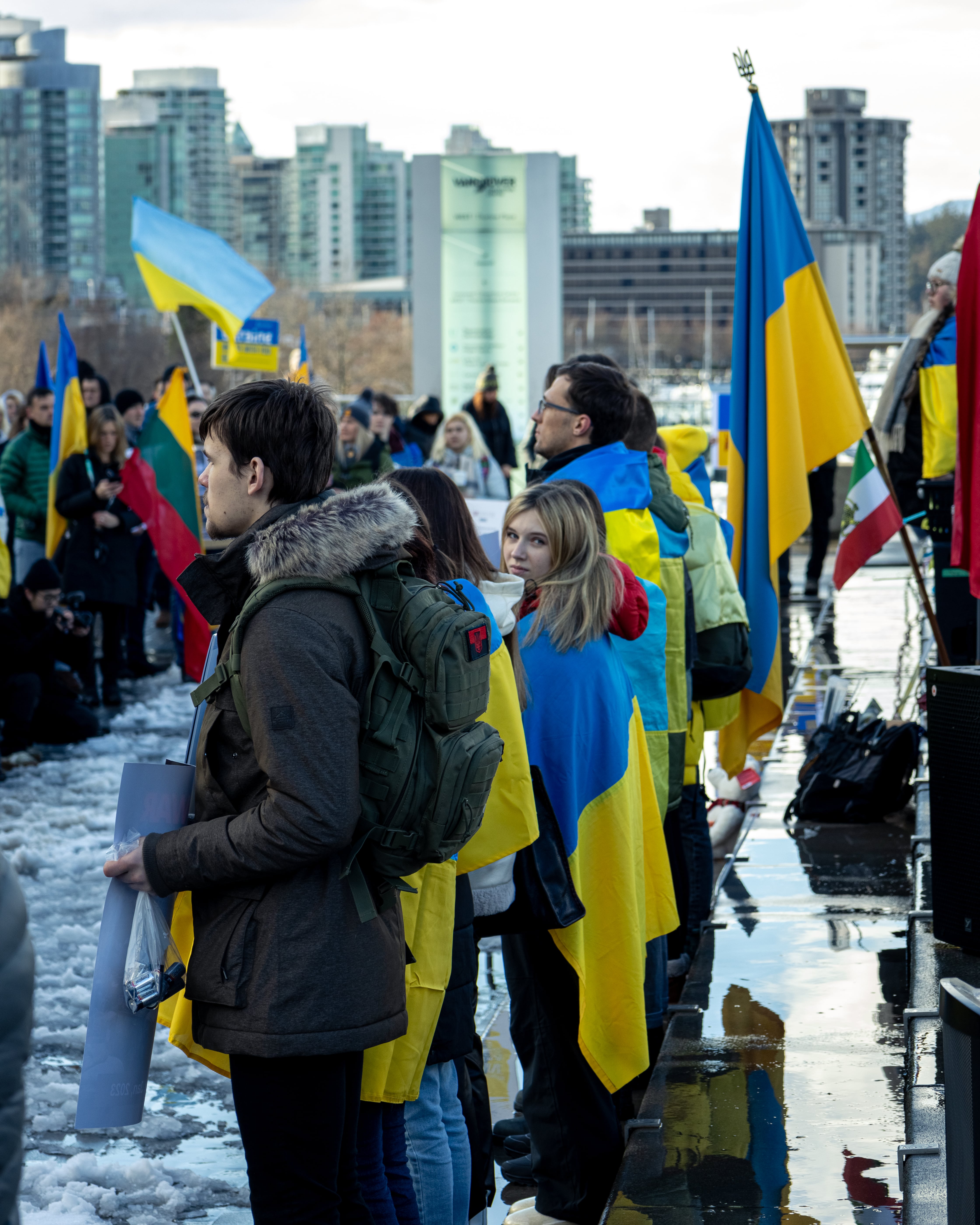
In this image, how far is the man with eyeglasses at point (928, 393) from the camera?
23.7ft

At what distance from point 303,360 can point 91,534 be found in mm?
4538

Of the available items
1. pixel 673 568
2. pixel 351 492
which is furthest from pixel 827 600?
pixel 351 492

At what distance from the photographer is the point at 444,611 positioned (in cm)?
262

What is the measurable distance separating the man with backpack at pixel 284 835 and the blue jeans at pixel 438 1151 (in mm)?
513

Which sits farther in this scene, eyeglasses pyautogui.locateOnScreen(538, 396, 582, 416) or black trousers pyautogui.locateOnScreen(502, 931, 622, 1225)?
eyeglasses pyautogui.locateOnScreen(538, 396, 582, 416)

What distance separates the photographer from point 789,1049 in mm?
4582

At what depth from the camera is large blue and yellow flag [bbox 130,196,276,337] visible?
12102 mm

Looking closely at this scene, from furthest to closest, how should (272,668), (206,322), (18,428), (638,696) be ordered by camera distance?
(206,322)
(18,428)
(638,696)
(272,668)

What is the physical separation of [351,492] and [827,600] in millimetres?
12178

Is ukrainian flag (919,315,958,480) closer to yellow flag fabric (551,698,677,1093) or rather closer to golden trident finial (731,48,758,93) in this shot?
golden trident finial (731,48,758,93)

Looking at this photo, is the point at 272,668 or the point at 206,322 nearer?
the point at 272,668

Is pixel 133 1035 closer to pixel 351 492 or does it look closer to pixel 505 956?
pixel 351 492

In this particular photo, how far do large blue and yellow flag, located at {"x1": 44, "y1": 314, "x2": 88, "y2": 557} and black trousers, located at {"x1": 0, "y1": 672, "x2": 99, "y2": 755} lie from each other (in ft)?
5.04

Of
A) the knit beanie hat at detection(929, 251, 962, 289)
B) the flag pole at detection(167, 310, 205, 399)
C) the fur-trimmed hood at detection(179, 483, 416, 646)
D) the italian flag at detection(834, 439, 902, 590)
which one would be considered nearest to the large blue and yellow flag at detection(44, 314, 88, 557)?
the flag pole at detection(167, 310, 205, 399)
